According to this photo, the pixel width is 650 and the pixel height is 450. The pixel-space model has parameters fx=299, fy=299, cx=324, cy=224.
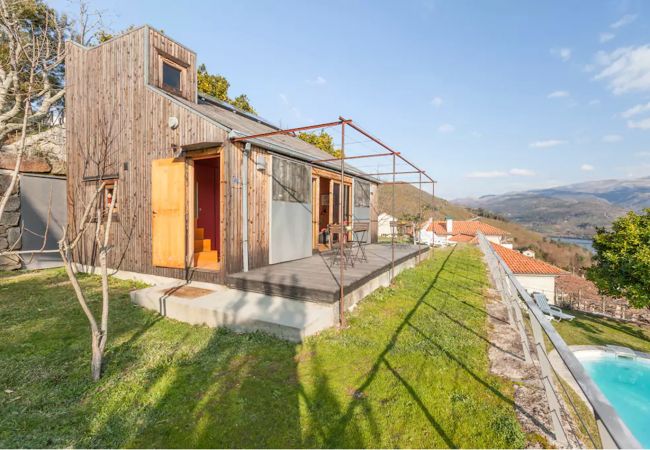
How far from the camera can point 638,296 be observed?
13094 mm

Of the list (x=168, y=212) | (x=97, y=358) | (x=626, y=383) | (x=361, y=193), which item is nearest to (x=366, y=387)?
(x=97, y=358)

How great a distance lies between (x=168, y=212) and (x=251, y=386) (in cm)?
466

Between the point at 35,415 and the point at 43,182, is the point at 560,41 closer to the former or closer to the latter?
the point at 35,415

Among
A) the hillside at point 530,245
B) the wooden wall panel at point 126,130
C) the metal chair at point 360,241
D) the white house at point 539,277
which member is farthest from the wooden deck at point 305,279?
the hillside at point 530,245

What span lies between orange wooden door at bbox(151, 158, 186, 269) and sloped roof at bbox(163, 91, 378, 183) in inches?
54.6

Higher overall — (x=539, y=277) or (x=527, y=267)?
(x=527, y=267)

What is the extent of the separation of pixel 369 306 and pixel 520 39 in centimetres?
1709

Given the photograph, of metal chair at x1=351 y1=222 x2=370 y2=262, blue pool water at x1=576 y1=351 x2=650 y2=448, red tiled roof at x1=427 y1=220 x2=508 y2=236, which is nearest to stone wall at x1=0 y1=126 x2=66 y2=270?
metal chair at x1=351 y1=222 x2=370 y2=262

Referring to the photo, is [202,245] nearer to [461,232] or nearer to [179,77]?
[179,77]

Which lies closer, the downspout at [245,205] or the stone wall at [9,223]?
the downspout at [245,205]

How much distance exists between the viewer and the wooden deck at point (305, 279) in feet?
15.7

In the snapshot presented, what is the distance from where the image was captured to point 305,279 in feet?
17.7

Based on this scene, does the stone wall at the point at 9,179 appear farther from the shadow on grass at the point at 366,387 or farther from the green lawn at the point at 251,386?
the shadow on grass at the point at 366,387

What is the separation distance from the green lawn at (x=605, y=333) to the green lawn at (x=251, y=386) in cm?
1047
